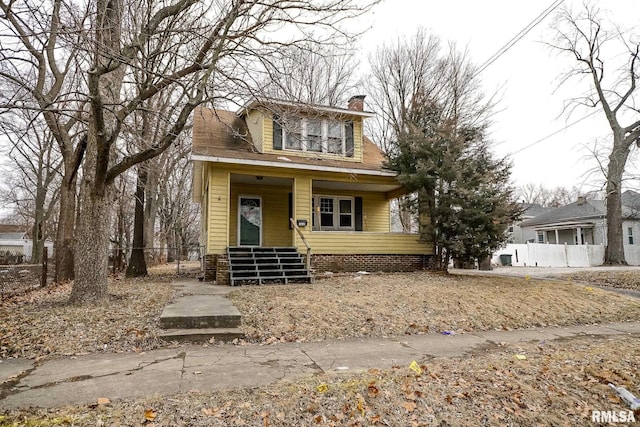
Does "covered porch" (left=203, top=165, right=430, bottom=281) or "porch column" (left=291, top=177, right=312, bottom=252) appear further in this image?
"porch column" (left=291, top=177, right=312, bottom=252)

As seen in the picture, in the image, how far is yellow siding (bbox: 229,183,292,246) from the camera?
13.7 meters

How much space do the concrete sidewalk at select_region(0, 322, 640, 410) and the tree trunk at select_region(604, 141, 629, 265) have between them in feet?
53.7

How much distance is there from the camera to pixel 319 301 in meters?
7.11

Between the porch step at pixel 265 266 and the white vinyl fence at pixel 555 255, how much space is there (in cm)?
1713

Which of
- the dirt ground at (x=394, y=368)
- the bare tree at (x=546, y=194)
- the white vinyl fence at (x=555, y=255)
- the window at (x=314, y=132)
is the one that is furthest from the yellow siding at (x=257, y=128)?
the bare tree at (x=546, y=194)

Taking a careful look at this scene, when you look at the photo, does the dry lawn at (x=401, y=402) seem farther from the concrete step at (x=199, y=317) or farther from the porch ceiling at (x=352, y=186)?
the porch ceiling at (x=352, y=186)

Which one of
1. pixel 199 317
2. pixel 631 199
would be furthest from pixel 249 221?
pixel 631 199

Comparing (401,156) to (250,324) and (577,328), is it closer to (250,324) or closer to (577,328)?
(577,328)

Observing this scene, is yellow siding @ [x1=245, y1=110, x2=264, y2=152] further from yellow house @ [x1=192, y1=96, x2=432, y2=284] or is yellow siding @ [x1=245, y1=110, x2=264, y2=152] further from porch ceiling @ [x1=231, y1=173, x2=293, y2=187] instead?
porch ceiling @ [x1=231, y1=173, x2=293, y2=187]

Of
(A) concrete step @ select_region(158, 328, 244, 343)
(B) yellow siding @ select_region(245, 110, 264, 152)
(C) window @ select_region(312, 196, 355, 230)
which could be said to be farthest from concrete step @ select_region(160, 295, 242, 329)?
(C) window @ select_region(312, 196, 355, 230)

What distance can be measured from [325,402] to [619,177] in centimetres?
2051

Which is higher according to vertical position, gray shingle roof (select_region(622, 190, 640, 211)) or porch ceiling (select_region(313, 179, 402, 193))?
gray shingle roof (select_region(622, 190, 640, 211))

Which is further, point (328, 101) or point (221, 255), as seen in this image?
point (328, 101)

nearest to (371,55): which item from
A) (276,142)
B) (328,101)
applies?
(328,101)
